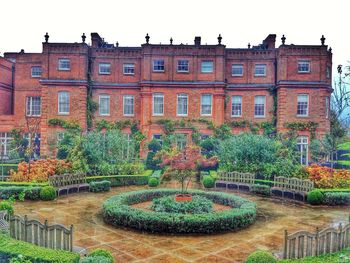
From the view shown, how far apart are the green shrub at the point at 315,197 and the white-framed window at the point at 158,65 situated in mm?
18998

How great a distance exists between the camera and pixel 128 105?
31094 mm

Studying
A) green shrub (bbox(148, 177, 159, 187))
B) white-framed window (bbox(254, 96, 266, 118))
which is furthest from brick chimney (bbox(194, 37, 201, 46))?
green shrub (bbox(148, 177, 159, 187))

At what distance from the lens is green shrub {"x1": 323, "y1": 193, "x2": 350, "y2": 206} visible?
14.8 m

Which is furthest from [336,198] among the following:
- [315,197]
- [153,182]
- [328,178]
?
[153,182]

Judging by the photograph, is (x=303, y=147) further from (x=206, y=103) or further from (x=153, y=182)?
(x=153, y=182)

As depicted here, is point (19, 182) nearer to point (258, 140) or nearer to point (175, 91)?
point (258, 140)

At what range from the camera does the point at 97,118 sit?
30.8 m

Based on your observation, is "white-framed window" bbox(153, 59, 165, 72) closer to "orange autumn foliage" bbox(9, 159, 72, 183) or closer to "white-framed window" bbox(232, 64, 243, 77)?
"white-framed window" bbox(232, 64, 243, 77)

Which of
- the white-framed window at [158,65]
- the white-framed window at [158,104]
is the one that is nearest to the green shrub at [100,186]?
the white-framed window at [158,104]

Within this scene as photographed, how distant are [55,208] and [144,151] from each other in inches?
636

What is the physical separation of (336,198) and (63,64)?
24555 millimetres

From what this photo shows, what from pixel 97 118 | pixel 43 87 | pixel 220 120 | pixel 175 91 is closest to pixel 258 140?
pixel 220 120

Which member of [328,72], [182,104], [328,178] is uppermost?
[328,72]

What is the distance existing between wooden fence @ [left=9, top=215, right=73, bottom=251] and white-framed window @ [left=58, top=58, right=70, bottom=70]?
23.9 metres
